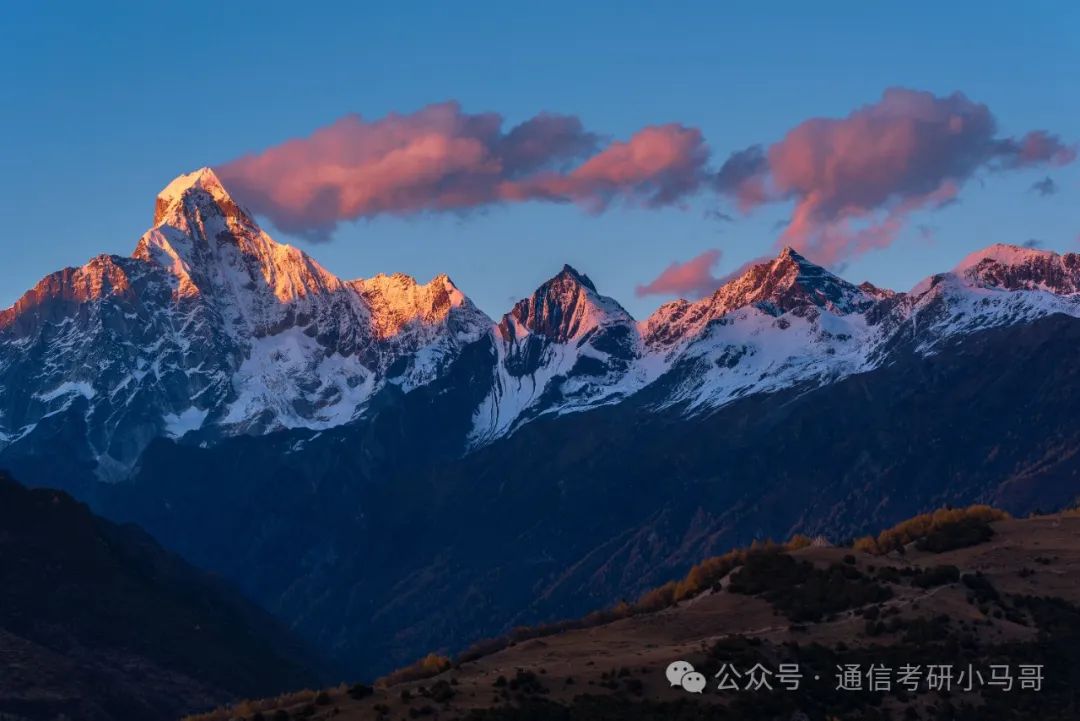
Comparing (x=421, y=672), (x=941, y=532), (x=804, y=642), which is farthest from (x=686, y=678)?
(x=941, y=532)

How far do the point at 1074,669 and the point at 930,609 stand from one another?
15.0m

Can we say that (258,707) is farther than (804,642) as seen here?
No

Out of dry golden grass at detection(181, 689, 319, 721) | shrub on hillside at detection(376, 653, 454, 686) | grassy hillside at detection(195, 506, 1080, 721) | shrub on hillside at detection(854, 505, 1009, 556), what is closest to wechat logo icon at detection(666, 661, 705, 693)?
grassy hillside at detection(195, 506, 1080, 721)

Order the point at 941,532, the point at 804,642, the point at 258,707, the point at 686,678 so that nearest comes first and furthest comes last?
the point at 686,678 < the point at 258,707 < the point at 804,642 < the point at 941,532

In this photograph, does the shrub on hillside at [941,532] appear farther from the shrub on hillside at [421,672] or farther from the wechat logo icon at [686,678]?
the wechat logo icon at [686,678]

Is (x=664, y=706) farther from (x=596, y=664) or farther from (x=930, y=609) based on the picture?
(x=930, y=609)

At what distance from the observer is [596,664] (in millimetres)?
133875

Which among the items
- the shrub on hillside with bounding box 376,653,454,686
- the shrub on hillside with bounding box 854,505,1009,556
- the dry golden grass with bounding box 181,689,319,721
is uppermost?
the shrub on hillside with bounding box 854,505,1009,556

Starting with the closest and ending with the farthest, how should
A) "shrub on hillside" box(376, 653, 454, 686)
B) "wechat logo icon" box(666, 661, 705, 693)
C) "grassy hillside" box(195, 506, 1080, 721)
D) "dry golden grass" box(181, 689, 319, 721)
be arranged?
"grassy hillside" box(195, 506, 1080, 721) < "wechat logo icon" box(666, 661, 705, 693) < "dry golden grass" box(181, 689, 319, 721) < "shrub on hillside" box(376, 653, 454, 686)

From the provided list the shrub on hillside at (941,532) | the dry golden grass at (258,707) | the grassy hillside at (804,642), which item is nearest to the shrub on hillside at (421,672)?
the grassy hillside at (804,642)

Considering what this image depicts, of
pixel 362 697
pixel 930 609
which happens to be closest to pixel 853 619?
pixel 930 609

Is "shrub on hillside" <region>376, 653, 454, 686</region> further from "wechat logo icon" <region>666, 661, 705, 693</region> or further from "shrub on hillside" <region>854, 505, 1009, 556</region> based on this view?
"shrub on hillside" <region>854, 505, 1009, 556</region>

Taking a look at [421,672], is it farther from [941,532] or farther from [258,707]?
[941,532]

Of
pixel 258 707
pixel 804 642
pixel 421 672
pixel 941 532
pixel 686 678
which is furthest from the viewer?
pixel 941 532
